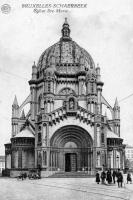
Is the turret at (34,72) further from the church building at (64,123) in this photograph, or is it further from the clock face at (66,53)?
the clock face at (66,53)

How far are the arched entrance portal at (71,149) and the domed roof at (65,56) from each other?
53.8 feet

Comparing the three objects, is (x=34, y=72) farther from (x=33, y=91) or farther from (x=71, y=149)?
(x=71, y=149)

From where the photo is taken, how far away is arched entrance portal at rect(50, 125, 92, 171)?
175 feet

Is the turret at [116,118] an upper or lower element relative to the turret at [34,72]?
lower

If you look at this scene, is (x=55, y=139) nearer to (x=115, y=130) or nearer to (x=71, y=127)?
(x=71, y=127)

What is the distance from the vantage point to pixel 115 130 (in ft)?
217

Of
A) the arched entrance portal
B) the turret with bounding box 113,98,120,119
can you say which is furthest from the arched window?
the turret with bounding box 113,98,120,119

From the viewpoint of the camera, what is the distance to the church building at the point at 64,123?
53.1 metres

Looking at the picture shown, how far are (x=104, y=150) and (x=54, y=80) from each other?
635 inches

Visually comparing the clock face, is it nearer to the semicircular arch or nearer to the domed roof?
the domed roof

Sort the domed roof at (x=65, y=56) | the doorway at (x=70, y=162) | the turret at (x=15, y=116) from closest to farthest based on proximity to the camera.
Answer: the doorway at (x=70, y=162) < the turret at (x=15, y=116) < the domed roof at (x=65, y=56)

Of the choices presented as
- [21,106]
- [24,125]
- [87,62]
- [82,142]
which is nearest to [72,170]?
[82,142]

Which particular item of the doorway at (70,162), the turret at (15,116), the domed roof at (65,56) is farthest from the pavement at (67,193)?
the domed roof at (65,56)

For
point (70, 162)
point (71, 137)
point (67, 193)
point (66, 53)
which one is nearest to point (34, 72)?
point (66, 53)
